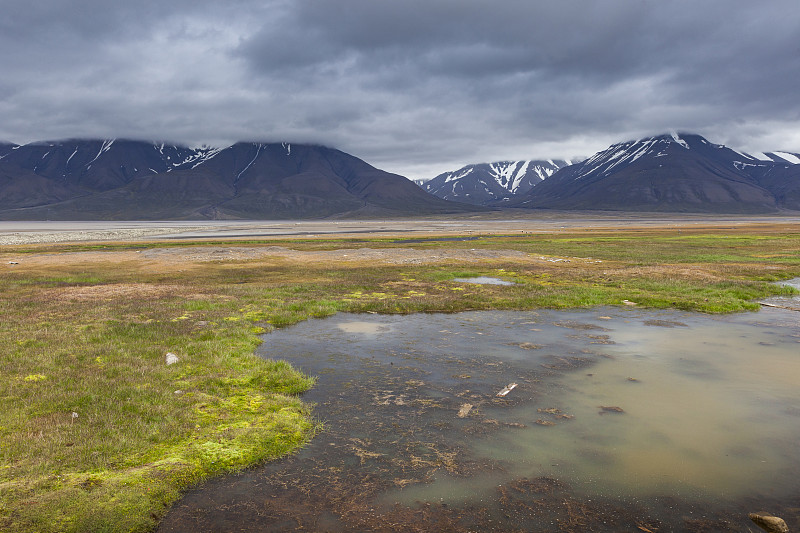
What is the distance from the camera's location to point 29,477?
927 centimetres

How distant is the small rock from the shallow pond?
21cm

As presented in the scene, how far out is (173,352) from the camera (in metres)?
18.4

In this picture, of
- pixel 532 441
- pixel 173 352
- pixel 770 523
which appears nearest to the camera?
pixel 770 523

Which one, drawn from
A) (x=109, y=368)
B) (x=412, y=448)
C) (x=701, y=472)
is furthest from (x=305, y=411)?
(x=701, y=472)

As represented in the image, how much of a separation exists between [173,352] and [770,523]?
1915 cm

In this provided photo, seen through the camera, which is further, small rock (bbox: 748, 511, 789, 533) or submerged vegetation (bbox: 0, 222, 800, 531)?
submerged vegetation (bbox: 0, 222, 800, 531)

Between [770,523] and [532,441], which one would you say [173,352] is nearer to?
[532,441]

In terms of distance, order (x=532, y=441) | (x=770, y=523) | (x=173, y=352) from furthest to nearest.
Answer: (x=173, y=352) < (x=532, y=441) < (x=770, y=523)

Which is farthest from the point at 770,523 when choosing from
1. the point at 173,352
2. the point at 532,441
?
the point at 173,352

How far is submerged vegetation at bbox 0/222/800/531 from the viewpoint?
30.9 feet

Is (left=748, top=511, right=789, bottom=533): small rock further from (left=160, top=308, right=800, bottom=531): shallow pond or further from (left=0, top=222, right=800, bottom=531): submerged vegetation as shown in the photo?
(left=0, top=222, right=800, bottom=531): submerged vegetation

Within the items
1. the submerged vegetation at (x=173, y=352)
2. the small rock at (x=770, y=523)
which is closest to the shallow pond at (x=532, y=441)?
the small rock at (x=770, y=523)

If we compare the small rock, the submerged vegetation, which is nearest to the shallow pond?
the small rock

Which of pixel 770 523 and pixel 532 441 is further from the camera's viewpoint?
pixel 532 441
